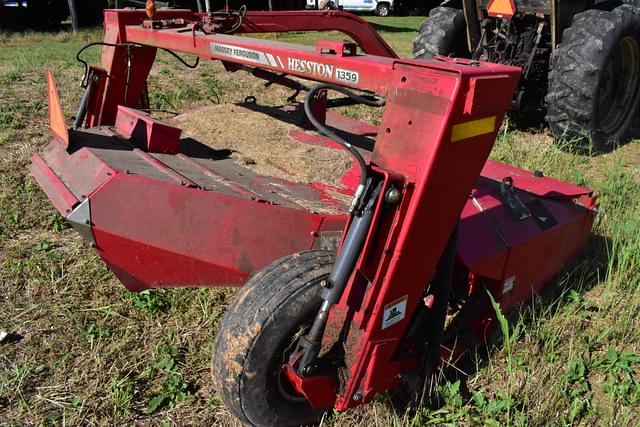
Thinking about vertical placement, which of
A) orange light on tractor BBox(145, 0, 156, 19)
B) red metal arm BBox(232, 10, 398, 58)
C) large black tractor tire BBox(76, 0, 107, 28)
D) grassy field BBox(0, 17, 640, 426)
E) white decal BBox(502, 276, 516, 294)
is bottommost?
grassy field BBox(0, 17, 640, 426)

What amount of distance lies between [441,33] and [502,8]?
0.83 meters

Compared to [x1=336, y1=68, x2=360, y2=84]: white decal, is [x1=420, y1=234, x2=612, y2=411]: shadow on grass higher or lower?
lower

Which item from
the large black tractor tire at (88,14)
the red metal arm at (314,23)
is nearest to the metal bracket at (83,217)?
the red metal arm at (314,23)

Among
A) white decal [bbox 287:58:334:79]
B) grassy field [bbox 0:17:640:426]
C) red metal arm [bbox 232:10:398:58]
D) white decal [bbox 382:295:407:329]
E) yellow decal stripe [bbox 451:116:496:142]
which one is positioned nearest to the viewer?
yellow decal stripe [bbox 451:116:496:142]

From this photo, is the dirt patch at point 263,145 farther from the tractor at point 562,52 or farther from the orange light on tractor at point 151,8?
the tractor at point 562,52

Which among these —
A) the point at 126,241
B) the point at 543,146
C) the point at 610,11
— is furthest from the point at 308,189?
the point at 610,11

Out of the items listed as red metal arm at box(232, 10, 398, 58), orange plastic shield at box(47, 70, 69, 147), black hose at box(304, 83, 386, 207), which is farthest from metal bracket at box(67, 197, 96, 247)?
red metal arm at box(232, 10, 398, 58)

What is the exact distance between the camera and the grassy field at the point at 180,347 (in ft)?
8.07

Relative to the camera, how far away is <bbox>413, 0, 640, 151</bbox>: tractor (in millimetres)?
5004

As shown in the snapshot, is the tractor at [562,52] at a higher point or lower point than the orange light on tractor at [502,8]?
lower

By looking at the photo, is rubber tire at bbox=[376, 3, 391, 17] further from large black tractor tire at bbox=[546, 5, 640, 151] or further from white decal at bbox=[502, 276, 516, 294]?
white decal at bbox=[502, 276, 516, 294]

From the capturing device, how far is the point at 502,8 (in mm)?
5367

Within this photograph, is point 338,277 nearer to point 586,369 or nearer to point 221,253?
point 221,253

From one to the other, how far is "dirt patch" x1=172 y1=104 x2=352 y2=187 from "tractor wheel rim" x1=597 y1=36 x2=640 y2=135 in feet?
11.0
